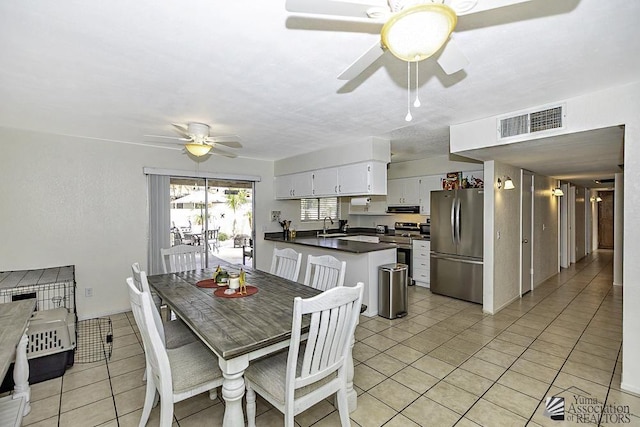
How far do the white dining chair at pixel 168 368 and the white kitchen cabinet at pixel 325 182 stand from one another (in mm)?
2991

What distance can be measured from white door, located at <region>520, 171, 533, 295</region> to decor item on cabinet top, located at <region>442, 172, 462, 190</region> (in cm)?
97

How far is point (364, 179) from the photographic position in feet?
13.2

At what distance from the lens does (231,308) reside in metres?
2.15

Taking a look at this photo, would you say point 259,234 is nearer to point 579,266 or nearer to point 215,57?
point 215,57

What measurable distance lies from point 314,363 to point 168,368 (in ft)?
2.65

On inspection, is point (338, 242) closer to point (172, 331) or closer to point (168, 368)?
point (172, 331)

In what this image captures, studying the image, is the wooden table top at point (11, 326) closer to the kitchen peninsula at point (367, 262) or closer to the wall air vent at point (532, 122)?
the kitchen peninsula at point (367, 262)

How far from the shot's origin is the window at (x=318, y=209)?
6.21m

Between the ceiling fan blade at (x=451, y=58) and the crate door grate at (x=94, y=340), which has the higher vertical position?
the ceiling fan blade at (x=451, y=58)

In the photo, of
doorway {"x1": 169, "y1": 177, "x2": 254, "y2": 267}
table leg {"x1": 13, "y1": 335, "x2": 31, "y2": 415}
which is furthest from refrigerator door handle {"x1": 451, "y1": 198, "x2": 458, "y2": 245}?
table leg {"x1": 13, "y1": 335, "x2": 31, "y2": 415}

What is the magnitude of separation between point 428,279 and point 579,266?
471cm

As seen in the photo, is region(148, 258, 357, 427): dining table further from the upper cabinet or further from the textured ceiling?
the upper cabinet
